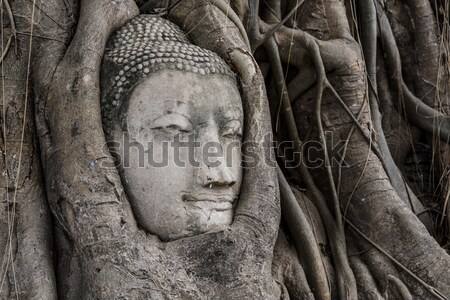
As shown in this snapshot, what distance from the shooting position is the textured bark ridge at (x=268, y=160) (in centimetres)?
218

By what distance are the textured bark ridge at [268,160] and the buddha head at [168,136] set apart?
7 centimetres

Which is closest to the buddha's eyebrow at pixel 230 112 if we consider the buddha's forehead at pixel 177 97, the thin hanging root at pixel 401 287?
the buddha's forehead at pixel 177 97

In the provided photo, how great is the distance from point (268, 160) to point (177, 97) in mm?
470

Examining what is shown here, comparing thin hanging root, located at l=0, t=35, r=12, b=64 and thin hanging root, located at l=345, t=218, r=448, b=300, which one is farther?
thin hanging root, located at l=345, t=218, r=448, b=300

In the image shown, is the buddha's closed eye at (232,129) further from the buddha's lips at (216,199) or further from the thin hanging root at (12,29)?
the thin hanging root at (12,29)

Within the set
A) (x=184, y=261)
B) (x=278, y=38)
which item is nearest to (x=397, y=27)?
(x=278, y=38)

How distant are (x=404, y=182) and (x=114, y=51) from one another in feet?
5.34

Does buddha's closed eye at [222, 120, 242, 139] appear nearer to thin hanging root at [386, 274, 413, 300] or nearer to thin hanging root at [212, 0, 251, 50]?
thin hanging root at [212, 0, 251, 50]

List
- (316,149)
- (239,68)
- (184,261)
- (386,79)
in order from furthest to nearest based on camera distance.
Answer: (386,79), (316,149), (239,68), (184,261)

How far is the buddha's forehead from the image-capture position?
90.8 inches

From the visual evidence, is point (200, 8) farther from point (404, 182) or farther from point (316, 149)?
point (404, 182)

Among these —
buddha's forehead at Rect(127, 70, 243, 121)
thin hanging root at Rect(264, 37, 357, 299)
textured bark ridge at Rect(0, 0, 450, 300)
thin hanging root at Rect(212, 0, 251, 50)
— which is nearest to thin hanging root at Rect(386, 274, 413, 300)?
textured bark ridge at Rect(0, 0, 450, 300)

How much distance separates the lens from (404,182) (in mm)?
3193

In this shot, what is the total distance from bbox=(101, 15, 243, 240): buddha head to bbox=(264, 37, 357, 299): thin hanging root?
0.64 metres
